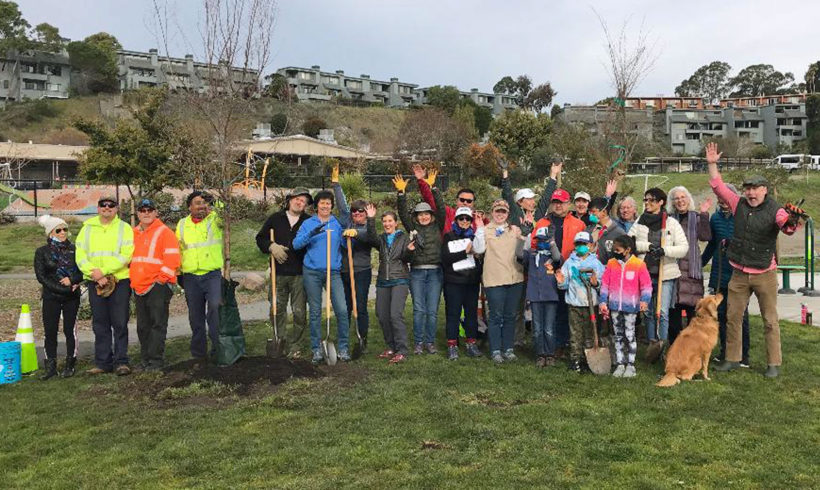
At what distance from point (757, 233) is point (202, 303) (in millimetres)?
6012

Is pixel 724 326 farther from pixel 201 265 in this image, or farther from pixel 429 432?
pixel 201 265

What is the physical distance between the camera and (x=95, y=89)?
84875 millimetres

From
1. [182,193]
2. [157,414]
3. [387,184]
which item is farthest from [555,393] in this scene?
[387,184]

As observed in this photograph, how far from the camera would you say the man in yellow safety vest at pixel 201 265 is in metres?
7.14

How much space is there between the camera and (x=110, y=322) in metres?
7.16

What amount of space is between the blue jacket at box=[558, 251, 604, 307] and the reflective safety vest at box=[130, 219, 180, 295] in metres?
4.30

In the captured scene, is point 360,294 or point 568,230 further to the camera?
point 360,294

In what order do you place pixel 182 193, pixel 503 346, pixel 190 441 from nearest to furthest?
pixel 190 441, pixel 503 346, pixel 182 193

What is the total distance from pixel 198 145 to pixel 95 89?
80.5m

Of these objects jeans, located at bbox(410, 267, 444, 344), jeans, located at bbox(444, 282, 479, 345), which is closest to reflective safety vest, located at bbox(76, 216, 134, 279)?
jeans, located at bbox(410, 267, 444, 344)

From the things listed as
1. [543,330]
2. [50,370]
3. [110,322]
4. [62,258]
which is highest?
[62,258]

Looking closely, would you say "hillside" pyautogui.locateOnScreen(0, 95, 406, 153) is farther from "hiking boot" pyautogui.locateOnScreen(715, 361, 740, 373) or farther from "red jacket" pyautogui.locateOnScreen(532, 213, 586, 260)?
"hiking boot" pyautogui.locateOnScreen(715, 361, 740, 373)

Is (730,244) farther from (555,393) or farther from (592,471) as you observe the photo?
(592,471)

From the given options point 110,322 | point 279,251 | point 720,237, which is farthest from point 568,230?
point 110,322
